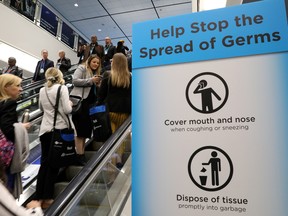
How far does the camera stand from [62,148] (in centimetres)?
290

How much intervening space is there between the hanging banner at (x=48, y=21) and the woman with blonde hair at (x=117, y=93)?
8893 mm

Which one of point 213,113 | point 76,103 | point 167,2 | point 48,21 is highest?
point 167,2

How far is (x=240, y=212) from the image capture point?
100 cm

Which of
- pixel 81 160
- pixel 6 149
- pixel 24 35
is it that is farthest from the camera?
pixel 24 35

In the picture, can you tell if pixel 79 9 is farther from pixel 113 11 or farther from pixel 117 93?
pixel 117 93

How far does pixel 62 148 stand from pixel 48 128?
282 mm

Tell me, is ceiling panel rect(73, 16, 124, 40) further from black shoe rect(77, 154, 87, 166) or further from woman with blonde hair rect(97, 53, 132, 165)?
black shoe rect(77, 154, 87, 166)

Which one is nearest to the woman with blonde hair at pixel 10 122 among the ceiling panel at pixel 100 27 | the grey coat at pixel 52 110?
the grey coat at pixel 52 110

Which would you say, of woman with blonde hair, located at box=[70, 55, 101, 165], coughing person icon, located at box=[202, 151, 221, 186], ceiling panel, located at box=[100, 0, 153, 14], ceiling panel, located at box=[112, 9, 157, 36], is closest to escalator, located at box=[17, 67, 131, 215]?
woman with blonde hair, located at box=[70, 55, 101, 165]

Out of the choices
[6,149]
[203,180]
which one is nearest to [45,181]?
[6,149]

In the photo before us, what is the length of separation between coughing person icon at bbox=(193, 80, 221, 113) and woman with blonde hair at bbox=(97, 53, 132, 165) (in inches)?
88.8

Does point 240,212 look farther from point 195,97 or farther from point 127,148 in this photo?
point 127,148

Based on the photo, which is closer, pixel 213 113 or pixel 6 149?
pixel 213 113

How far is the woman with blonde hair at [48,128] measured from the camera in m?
2.91
